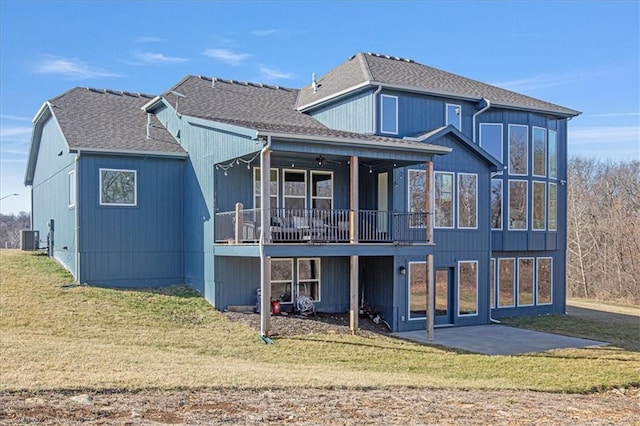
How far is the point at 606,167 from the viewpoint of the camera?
4491 centimetres

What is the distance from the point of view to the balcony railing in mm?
15516

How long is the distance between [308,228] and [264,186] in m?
2.17

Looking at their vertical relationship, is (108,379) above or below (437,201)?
below

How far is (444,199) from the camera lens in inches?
719

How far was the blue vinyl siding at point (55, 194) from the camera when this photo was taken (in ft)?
60.1

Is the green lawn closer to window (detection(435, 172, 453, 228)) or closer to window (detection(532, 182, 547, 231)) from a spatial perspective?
window (detection(532, 182, 547, 231))

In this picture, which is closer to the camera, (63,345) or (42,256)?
(63,345)

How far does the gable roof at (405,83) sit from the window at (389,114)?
45 cm

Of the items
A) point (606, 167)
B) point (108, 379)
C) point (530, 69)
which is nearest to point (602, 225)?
point (606, 167)

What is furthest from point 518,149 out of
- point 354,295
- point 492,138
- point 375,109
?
point 354,295

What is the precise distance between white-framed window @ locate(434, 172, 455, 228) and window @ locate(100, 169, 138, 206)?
9189mm

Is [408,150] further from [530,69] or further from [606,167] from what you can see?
[606,167]

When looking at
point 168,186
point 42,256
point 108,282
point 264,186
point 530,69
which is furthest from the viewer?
point 530,69

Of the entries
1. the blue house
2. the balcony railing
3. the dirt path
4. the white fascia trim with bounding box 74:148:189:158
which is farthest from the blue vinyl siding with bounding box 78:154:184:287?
the dirt path
